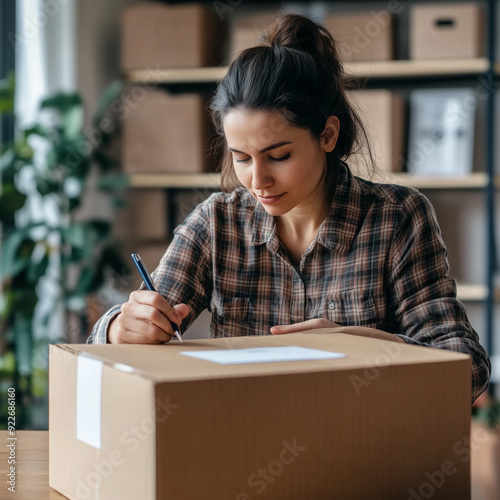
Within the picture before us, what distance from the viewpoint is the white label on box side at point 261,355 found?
2.47 feet

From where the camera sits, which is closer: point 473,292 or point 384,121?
point 384,121

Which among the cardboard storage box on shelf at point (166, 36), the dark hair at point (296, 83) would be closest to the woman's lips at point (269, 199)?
the dark hair at point (296, 83)

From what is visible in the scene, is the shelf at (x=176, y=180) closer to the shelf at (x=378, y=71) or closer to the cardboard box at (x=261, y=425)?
the shelf at (x=378, y=71)

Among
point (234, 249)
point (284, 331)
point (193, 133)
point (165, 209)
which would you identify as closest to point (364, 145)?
point (234, 249)

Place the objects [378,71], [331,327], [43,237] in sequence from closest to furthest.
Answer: [331,327] → [43,237] → [378,71]

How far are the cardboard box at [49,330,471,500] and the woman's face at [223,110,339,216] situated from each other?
1.60 ft

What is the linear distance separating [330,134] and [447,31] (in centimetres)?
156

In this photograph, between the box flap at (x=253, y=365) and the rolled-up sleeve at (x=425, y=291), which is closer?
the box flap at (x=253, y=365)

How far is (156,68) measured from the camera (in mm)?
2955

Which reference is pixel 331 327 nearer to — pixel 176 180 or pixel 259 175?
pixel 259 175

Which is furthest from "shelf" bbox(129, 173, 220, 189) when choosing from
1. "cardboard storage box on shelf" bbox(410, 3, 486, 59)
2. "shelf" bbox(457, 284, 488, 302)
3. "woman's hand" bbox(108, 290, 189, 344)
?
"woman's hand" bbox(108, 290, 189, 344)

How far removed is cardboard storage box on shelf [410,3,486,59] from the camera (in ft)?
8.87

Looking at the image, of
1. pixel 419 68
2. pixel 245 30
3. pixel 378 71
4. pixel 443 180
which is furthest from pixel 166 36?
pixel 443 180

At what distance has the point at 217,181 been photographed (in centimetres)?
292
